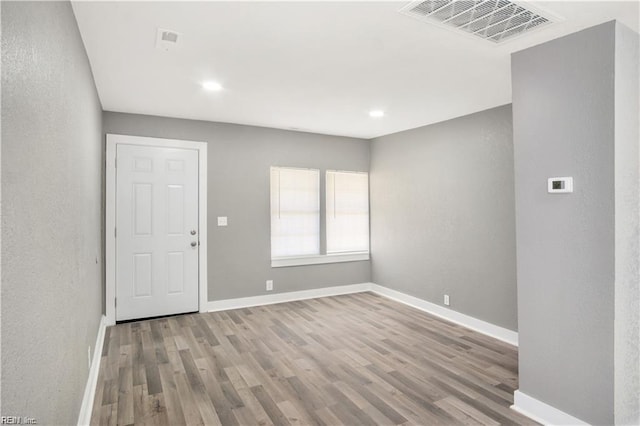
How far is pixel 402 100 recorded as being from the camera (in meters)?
3.66

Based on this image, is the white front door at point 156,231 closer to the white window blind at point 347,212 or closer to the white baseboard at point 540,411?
the white window blind at point 347,212

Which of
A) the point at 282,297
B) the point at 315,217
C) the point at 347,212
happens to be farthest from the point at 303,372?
the point at 347,212

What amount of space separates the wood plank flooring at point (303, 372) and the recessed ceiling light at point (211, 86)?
8.15ft

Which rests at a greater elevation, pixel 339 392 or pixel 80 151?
pixel 80 151

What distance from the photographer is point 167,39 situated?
2324 millimetres

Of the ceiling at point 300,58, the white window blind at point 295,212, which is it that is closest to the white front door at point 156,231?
the ceiling at point 300,58

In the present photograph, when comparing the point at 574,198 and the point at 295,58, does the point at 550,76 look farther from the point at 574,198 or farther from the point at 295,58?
the point at 295,58

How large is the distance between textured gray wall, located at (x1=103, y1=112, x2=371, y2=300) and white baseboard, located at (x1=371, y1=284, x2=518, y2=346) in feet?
3.79

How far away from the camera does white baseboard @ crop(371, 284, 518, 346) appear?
3762 mm

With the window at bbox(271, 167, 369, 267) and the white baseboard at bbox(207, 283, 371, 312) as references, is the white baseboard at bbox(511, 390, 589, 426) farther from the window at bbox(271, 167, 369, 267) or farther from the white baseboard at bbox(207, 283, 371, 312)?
the window at bbox(271, 167, 369, 267)

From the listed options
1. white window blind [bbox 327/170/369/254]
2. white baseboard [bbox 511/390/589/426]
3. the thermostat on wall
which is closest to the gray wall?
white window blind [bbox 327/170/369/254]

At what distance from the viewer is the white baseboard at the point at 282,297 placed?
4711 mm
